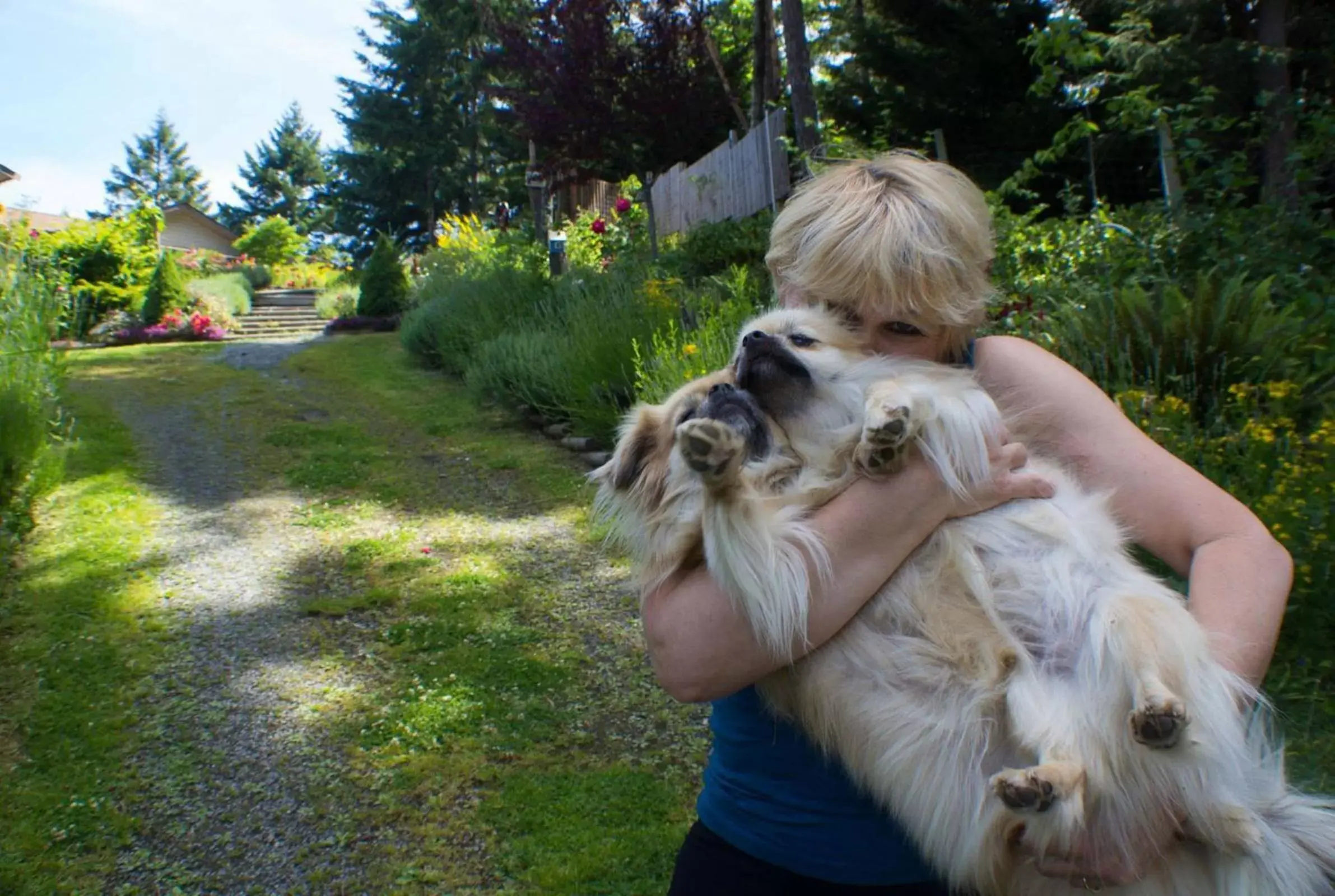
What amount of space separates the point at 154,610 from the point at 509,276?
859 cm

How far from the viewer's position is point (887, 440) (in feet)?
6.27

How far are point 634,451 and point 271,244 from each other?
143ft

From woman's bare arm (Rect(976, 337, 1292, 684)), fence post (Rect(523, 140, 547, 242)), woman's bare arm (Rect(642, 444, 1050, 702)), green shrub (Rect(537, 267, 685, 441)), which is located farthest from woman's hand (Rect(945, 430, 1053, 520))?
fence post (Rect(523, 140, 547, 242))

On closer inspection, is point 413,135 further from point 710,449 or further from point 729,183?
point 710,449

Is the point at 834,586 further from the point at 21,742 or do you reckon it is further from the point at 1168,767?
the point at 21,742

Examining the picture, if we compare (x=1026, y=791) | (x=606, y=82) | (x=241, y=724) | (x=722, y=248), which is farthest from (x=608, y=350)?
(x=606, y=82)

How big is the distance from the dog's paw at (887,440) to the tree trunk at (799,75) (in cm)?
731

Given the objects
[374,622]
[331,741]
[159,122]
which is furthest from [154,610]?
[159,122]

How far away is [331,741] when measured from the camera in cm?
410

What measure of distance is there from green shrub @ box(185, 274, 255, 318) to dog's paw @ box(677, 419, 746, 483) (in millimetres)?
24636

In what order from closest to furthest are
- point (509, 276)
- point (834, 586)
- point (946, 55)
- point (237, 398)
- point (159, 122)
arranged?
point (834, 586) → point (237, 398) → point (509, 276) → point (946, 55) → point (159, 122)

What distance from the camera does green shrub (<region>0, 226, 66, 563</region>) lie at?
594cm

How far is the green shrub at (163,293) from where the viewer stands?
21719mm

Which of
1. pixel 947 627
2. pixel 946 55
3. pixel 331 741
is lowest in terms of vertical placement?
pixel 331 741
